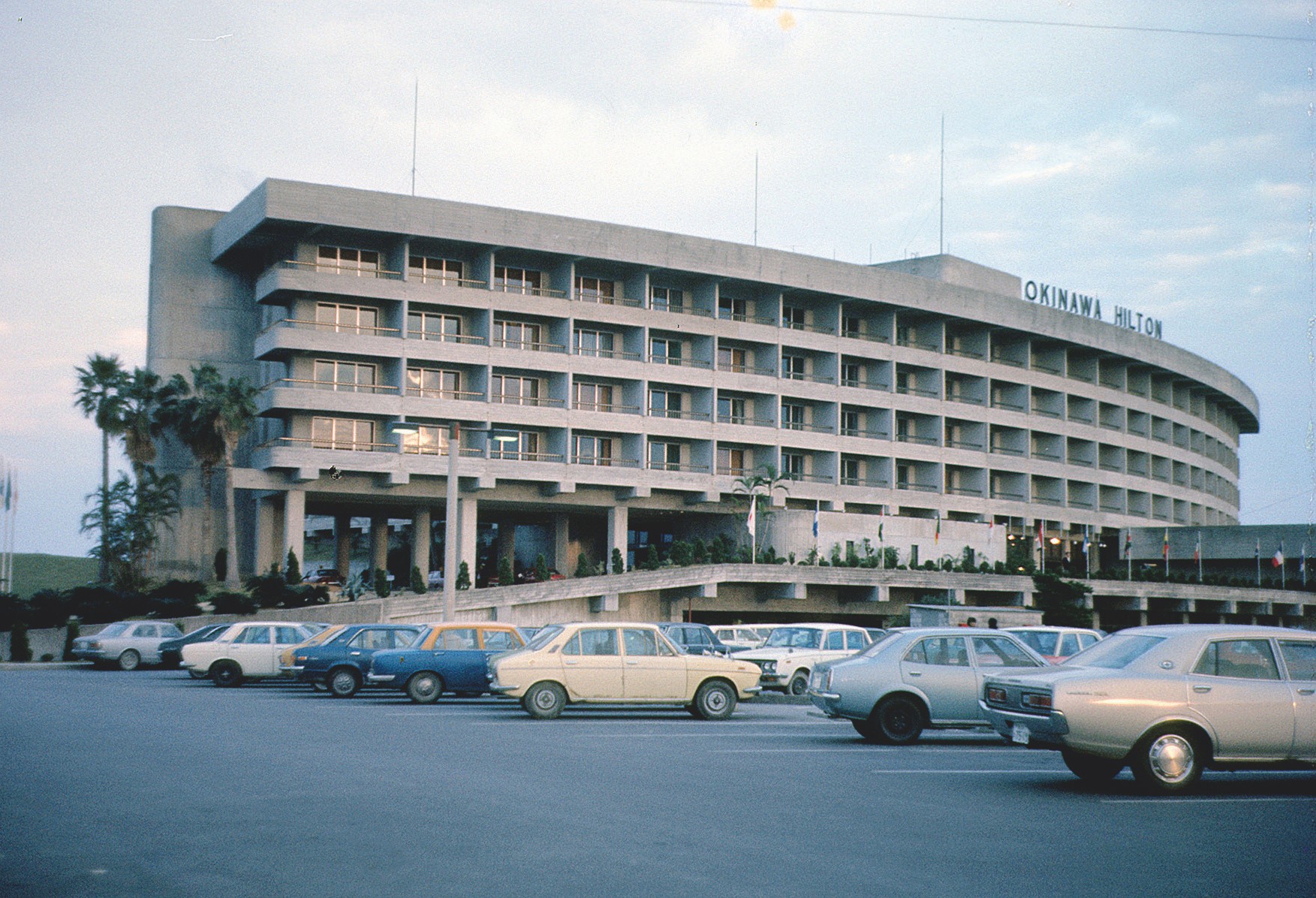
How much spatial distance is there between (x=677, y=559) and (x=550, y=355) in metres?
12.3

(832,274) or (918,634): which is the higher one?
(832,274)

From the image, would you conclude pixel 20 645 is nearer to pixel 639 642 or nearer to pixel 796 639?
pixel 796 639

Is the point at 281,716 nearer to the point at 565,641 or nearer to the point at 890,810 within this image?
the point at 565,641

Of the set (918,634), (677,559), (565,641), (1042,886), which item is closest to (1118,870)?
(1042,886)

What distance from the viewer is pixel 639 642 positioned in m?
19.8

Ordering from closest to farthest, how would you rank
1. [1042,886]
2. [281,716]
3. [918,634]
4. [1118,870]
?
[1042,886] → [1118,870] → [918,634] → [281,716]

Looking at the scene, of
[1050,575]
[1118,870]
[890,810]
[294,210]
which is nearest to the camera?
[1118,870]

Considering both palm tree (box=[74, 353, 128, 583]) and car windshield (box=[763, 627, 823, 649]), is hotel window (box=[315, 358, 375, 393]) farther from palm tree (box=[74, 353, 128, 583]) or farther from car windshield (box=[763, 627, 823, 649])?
car windshield (box=[763, 627, 823, 649])

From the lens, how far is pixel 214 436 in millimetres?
56969

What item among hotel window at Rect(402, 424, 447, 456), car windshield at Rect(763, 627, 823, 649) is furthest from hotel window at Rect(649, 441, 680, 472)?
car windshield at Rect(763, 627, 823, 649)

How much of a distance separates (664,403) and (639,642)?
48.2m

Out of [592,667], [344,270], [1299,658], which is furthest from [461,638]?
[344,270]

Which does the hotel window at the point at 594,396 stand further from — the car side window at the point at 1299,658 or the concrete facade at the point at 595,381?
the car side window at the point at 1299,658

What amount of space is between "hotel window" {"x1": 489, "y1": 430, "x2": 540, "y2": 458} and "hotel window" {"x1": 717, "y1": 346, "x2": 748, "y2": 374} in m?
11.5
